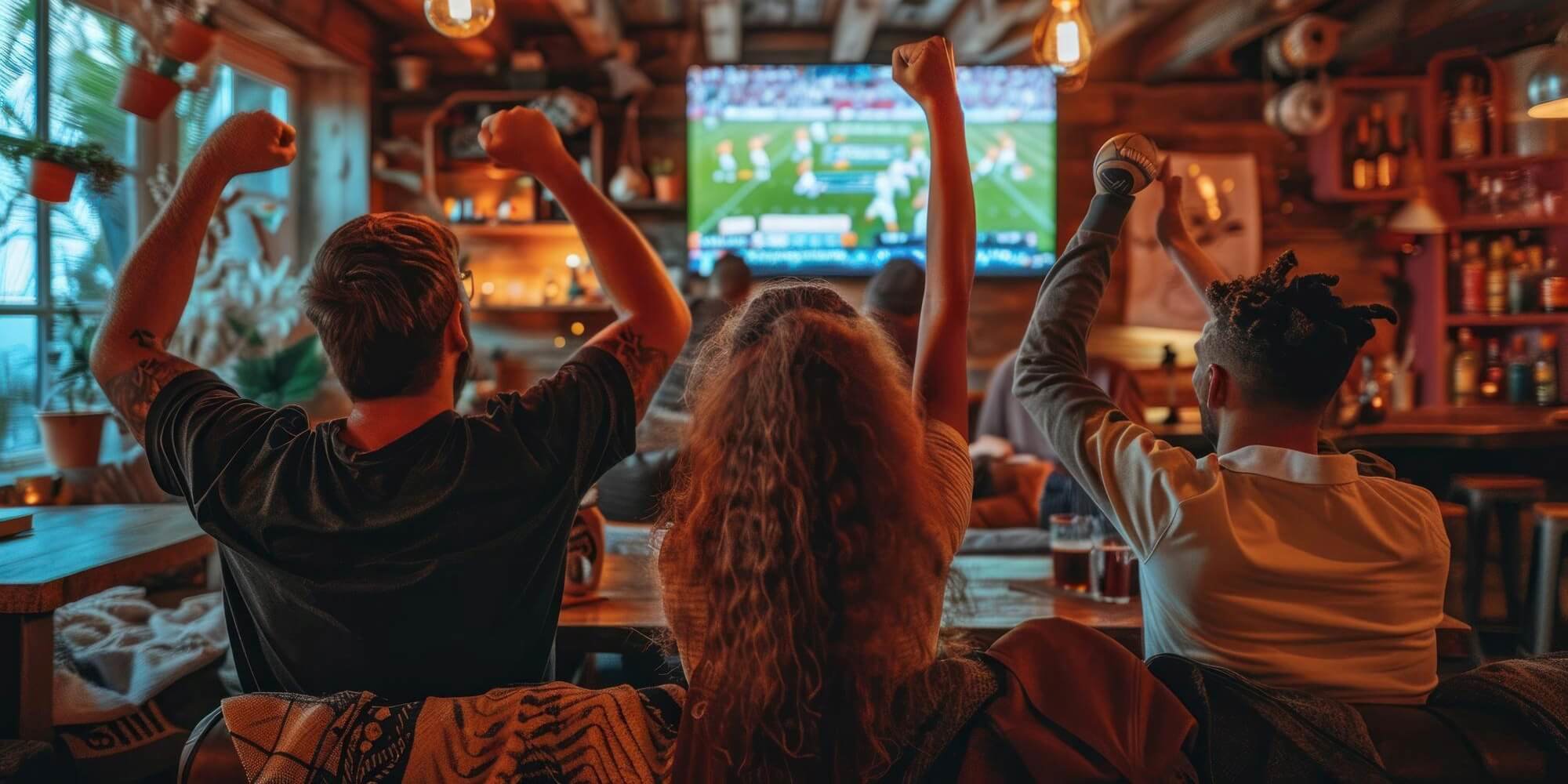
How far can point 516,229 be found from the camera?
4.85 m

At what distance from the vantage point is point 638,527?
245 cm

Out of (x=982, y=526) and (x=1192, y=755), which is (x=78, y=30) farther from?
(x=1192, y=755)

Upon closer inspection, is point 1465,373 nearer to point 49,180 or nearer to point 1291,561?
point 1291,561

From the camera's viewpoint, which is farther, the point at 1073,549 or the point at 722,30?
the point at 722,30

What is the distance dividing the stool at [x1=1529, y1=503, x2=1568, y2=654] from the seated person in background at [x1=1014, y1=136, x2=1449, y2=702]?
231cm

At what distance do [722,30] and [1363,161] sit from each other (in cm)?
297

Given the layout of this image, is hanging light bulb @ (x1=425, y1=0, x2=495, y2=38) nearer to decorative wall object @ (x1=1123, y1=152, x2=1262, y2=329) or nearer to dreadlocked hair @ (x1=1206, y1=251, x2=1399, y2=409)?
dreadlocked hair @ (x1=1206, y1=251, x2=1399, y2=409)

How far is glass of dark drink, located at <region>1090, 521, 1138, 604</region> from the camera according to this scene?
5.78 ft

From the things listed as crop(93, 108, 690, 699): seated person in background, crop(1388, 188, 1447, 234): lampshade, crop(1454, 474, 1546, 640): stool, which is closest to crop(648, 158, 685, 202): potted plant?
crop(1388, 188, 1447, 234): lampshade

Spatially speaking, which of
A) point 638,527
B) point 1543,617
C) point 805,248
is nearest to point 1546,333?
point 1543,617

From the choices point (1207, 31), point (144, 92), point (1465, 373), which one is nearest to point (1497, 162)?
point (1465, 373)

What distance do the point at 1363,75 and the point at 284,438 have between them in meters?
5.33

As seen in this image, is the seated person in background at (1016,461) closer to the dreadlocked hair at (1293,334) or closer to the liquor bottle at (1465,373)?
the dreadlocked hair at (1293,334)

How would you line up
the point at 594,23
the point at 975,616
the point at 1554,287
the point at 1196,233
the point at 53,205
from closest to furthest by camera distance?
1. the point at 975,616
2. the point at 53,205
3. the point at 594,23
4. the point at 1554,287
5. the point at 1196,233
